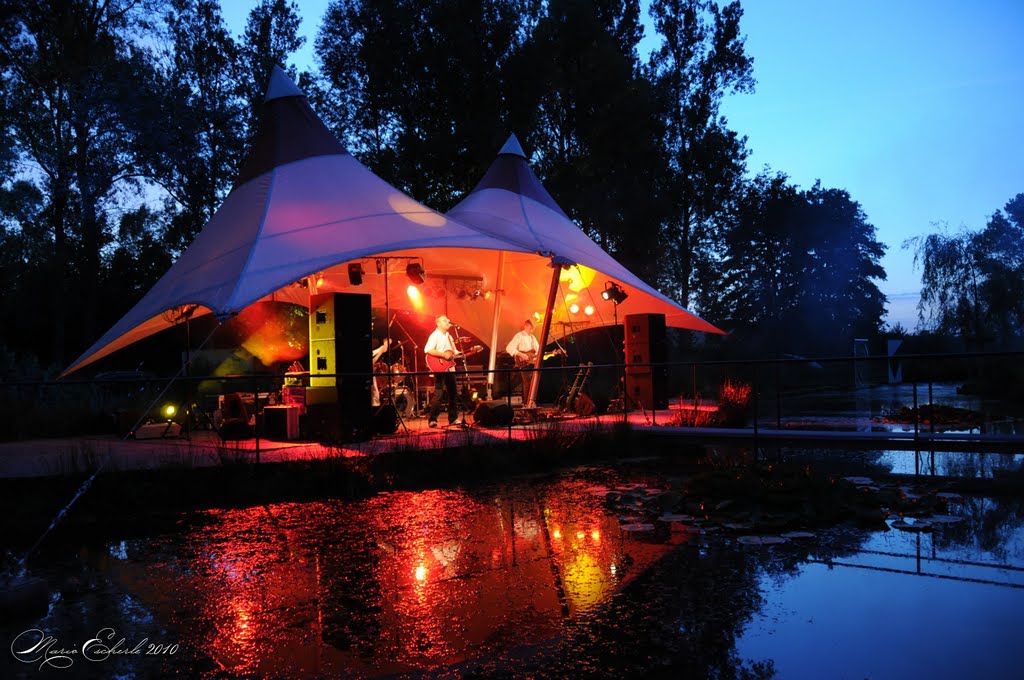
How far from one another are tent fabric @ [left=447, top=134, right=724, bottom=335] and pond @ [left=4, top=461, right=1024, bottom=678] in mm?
8503

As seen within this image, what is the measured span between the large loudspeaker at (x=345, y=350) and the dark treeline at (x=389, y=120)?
13386mm

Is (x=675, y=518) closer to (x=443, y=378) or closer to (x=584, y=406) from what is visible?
(x=443, y=378)

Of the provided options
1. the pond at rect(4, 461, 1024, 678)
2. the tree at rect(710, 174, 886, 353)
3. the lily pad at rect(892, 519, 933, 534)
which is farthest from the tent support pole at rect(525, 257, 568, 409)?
the tree at rect(710, 174, 886, 353)

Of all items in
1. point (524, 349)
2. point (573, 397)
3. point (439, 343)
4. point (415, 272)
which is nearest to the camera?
point (439, 343)

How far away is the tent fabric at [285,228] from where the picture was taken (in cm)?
1098

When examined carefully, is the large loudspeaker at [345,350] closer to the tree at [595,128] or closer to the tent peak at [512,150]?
the tent peak at [512,150]

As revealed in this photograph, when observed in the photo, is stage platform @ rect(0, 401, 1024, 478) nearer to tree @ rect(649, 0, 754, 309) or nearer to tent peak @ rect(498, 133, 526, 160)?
tent peak @ rect(498, 133, 526, 160)

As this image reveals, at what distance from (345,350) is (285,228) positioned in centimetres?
209

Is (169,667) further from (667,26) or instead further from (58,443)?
(667,26)

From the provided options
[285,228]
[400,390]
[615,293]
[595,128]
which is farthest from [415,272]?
[595,128]

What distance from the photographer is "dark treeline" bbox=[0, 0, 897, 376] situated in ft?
74.7

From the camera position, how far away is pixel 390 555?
5.57 m

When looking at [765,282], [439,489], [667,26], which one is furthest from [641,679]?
[765,282]

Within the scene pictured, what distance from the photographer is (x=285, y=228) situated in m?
11.9
